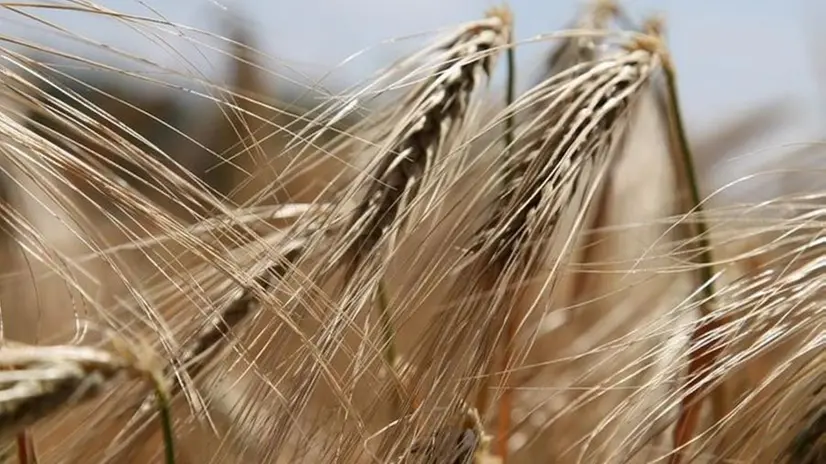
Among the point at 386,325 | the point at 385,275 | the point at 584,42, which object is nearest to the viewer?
the point at 386,325

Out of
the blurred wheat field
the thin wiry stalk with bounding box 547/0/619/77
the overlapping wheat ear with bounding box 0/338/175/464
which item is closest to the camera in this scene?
the overlapping wheat ear with bounding box 0/338/175/464

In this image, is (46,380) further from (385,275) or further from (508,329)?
(508,329)

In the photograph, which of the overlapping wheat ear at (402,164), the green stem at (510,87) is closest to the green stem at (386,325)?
the overlapping wheat ear at (402,164)

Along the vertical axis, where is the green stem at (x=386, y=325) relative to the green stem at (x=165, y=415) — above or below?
below

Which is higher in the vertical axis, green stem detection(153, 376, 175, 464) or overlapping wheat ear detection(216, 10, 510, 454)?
overlapping wheat ear detection(216, 10, 510, 454)

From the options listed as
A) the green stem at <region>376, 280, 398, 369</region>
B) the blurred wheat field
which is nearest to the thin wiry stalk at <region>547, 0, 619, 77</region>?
the blurred wheat field

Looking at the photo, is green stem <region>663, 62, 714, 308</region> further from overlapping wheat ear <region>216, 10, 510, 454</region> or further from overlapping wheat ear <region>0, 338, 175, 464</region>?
overlapping wheat ear <region>0, 338, 175, 464</region>

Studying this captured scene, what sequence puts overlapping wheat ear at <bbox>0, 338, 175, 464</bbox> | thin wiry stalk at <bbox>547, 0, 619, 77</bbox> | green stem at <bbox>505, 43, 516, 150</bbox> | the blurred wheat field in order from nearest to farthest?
1. overlapping wheat ear at <bbox>0, 338, 175, 464</bbox>
2. the blurred wheat field
3. green stem at <bbox>505, 43, 516, 150</bbox>
4. thin wiry stalk at <bbox>547, 0, 619, 77</bbox>

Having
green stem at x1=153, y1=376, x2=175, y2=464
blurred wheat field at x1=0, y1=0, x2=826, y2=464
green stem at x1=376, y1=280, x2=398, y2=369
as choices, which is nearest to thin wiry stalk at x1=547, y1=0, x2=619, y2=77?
blurred wheat field at x1=0, y1=0, x2=826, y2=464

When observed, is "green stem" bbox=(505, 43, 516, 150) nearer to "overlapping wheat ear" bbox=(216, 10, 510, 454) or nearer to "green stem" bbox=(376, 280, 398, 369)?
"overlapping wheat ear" bbox=(216, 10, 510, 454)

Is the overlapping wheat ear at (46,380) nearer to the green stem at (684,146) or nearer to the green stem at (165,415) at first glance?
the green stem at (165,415)

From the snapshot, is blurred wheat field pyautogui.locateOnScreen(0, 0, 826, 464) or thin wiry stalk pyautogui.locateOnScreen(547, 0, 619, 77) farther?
thin wiry stalk pyautogui.locateOnScreen(547, 0, 619, 77)

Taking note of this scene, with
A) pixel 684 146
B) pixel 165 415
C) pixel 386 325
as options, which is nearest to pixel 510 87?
pixel 684 146
